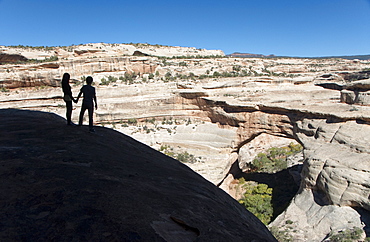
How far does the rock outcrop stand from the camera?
173 centimetres

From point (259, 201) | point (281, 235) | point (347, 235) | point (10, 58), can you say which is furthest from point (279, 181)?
point (10, 58)

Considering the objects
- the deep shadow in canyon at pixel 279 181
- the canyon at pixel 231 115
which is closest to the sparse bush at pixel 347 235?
the canyon at pixel 231 115

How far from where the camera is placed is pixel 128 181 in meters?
2.78

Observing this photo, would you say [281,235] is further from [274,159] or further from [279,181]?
[274,159]

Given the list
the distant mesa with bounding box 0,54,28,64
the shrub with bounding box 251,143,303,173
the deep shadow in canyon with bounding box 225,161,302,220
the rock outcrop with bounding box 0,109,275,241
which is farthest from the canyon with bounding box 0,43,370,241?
the rock outcrop with bounding box 0,109,275,241

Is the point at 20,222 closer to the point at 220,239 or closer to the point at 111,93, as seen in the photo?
the point at 220,239

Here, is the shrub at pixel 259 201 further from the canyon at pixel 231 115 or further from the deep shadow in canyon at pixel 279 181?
the canyon at pixel 231 115

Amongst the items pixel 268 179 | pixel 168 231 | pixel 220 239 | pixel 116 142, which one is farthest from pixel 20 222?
pixel 268 179

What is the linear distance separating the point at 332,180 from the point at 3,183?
32.7 feet

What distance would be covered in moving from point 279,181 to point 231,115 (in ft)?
17.1

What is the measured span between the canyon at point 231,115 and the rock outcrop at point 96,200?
26.2 feet

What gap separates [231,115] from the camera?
17.0 m

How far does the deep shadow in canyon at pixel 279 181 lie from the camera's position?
14.1 m

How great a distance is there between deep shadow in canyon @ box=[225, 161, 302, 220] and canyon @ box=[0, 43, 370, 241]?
463mm
